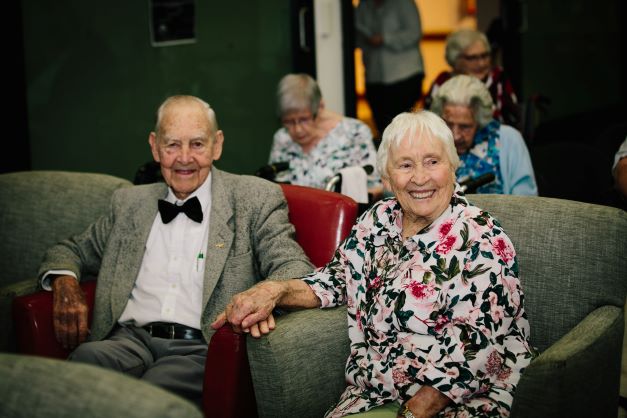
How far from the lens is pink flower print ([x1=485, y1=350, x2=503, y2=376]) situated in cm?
191

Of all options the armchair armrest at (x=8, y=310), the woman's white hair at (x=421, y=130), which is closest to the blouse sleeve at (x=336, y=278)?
the woman's white hair at (x=421, y=130)

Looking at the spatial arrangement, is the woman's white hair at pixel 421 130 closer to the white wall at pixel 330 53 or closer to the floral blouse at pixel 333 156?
the floral blouse at pixel 333 156

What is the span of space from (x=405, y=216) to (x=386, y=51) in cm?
418

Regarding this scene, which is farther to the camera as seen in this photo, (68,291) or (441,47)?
(441,47)


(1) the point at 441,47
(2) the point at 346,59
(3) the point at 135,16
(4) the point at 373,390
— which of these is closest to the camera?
(4) the point at 373,390

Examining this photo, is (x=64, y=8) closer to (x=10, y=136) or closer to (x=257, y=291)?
(x=10, y=136)

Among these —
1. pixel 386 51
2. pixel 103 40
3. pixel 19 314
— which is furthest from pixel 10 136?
pixel 386 51

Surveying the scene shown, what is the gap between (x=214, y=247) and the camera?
2.57 meters

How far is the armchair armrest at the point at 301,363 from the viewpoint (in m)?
2.04

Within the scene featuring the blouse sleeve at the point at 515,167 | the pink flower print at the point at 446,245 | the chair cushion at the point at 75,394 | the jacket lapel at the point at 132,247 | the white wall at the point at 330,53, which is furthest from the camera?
the white wall at the point at 330,53

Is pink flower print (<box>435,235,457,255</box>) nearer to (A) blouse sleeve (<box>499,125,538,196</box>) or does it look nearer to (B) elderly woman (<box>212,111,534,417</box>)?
(B) elderly woman (<box>212,111,534,417</box>)

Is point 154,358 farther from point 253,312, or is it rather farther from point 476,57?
point 476,57

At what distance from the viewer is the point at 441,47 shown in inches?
440

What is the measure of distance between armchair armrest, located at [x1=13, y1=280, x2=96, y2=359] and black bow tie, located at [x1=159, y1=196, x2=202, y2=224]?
459 millimetres
